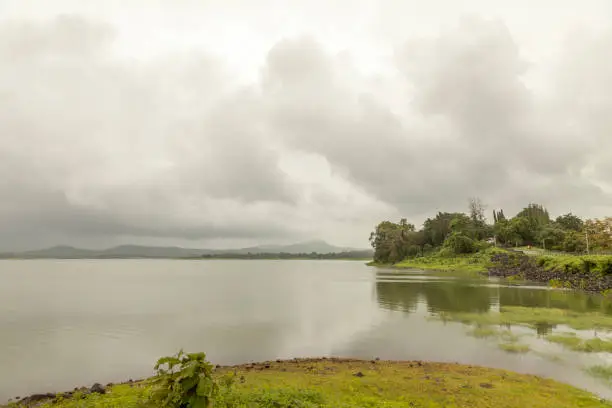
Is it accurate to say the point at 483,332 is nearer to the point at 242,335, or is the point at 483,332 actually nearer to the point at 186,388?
the point at 242,335

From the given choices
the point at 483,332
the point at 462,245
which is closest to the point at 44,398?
the point at 483,332

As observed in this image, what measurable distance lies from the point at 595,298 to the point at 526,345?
3168 cm

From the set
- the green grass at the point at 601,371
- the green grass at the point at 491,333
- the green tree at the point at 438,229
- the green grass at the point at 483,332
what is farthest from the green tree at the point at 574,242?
the green grass at the point at 601,371

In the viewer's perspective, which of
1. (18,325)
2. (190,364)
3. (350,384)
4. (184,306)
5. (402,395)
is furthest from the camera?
(184,306)

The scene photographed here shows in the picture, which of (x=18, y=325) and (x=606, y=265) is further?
(x=606, y=265)

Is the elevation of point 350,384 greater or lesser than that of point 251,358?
greater

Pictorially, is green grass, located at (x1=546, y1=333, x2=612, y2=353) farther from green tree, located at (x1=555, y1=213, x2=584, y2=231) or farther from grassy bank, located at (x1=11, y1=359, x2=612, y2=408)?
green tree, located at (x1=555, y1=213, x2=584, y2=231)

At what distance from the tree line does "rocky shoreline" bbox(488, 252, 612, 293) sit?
17.1m

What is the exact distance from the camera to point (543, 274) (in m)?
74.1

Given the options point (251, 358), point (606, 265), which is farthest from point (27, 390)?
point (606, 265)

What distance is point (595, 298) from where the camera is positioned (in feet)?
150

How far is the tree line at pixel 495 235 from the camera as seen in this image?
336ft

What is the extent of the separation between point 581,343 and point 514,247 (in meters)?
123

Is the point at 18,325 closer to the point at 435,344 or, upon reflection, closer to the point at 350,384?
the point at 350,384
